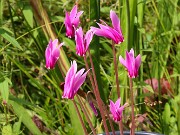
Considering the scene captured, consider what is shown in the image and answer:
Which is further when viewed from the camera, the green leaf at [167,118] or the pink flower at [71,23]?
the green leaf at [167,118]

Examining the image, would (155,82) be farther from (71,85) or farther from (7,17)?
(71,85)

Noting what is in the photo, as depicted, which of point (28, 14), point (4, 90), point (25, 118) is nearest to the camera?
point (4, 90)

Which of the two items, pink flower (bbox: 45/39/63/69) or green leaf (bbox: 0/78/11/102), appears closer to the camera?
pink flower (bbox: 45/39/63/69)

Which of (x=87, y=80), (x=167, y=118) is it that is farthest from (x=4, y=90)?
(x=167, y=118)

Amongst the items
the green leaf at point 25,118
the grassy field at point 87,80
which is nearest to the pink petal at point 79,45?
the grassy field at point 87,80

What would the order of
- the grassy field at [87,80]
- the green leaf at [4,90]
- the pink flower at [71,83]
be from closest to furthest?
1. the pink flower at [71,83]
2. the green leaf at [4,90]
3. the grassy field at [87,80]

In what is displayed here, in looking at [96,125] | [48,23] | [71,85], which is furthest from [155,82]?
[71,85]

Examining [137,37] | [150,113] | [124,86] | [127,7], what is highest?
[127,7]

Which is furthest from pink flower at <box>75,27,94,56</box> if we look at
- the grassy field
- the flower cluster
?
the grassy field

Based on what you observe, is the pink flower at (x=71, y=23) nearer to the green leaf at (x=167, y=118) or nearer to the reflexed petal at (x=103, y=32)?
the reflexed petal at (x=103, y=32)

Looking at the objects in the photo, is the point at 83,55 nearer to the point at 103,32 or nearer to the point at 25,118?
the point at 103,32

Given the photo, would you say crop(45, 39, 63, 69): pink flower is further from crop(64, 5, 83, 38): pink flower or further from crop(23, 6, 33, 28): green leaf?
crop(23, 6, 33, 28): green leaf
